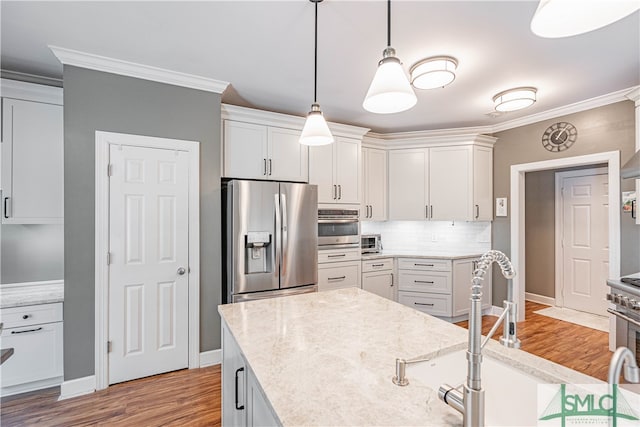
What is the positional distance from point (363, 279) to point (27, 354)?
10.4 feet

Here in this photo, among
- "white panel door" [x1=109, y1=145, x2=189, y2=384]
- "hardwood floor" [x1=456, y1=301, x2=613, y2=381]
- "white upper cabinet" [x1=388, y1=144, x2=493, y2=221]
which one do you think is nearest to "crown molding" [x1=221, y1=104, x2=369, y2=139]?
"white panel door" [x1=109, y1=145, x2=189, y2=384]

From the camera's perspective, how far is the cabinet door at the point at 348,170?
373cm

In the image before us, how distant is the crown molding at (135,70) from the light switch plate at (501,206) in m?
3.73

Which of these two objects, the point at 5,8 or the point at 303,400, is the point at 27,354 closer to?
the point at 5,8

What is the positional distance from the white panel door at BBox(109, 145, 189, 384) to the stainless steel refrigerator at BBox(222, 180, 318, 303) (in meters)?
0.39

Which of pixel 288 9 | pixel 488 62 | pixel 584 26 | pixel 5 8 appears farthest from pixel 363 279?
pixel 5 8

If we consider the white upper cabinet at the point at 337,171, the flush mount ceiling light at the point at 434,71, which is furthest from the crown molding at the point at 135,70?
the flush mount ceiling light at the point at 434,71

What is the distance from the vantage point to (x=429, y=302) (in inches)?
156

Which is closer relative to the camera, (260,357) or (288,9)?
(260,357)

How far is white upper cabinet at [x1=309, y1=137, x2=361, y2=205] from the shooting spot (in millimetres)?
3578

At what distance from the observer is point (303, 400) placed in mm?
864

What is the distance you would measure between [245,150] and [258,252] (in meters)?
Result: 1.08

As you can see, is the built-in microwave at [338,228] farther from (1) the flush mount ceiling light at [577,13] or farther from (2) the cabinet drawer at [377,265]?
(1) the flush mount ceiling light at [577,13]

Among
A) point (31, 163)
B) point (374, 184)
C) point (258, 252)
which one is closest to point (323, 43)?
point (258, 252)
